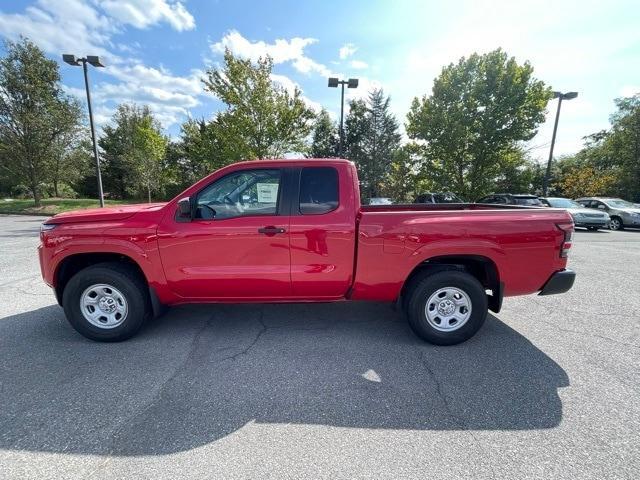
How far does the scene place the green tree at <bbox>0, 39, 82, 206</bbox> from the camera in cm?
1858

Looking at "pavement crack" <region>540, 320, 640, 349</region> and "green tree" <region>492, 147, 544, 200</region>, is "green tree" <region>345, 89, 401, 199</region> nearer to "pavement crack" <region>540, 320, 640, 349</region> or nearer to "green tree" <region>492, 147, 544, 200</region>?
"green tree" <region>492, 147, 544, 200</region>

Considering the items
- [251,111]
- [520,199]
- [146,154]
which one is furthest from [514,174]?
[146,154]

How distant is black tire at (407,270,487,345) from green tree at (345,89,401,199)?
28.9 m

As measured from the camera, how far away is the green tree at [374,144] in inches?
1272

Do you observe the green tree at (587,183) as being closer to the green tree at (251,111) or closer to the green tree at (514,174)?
the green tree at (514,174)

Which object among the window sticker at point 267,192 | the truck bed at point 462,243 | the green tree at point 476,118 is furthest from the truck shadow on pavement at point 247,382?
the green tree at point 476,118

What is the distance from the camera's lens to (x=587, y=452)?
2.11 meters

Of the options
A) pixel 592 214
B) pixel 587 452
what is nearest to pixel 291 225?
pixel 587 452

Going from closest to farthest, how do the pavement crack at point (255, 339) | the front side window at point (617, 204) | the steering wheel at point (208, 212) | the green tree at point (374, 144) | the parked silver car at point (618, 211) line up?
the pavement crack at point (255, 339) → the steering wheel at point (208, 212) → the parked silver car at point (618, 211) → the front side window at point (617, 204) → the green tree at point (374, 144)

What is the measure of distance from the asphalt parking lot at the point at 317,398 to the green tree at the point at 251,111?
41.9 ft

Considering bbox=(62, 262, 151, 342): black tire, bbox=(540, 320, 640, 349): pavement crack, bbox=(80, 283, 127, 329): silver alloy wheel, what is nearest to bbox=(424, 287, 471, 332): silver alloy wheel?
bbox=(540, 320, 640, 349): pavement crack

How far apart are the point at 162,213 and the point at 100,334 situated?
1518 mm

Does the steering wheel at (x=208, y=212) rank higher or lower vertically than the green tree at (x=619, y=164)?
lower

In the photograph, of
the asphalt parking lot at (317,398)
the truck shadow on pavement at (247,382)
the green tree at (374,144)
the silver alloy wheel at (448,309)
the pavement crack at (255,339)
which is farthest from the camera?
the green tree at (374,144)
